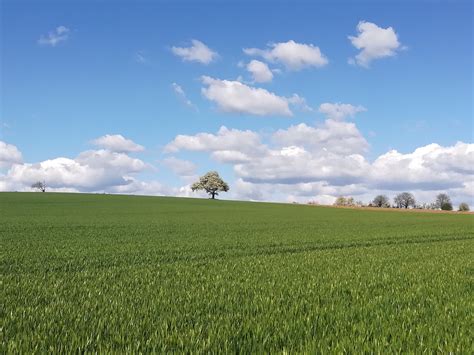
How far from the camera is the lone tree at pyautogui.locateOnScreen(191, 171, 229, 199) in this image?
477 ft

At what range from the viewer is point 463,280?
13117mm

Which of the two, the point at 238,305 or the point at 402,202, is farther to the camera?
the point at 402,202

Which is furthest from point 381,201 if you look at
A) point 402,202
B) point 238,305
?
point 238,305

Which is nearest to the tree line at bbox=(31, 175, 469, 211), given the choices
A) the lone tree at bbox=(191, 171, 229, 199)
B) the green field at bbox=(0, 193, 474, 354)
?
the lone tree at bbox=(191, 171, 229, 199)

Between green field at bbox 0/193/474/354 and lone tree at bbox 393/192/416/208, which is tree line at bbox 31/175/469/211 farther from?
green field at bbox 0/193/474/354

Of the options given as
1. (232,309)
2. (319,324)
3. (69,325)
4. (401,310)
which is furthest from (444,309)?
(69,325)

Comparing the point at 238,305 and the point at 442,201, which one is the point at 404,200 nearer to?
the point at 442,201

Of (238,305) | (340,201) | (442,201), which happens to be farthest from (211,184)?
(238,305)

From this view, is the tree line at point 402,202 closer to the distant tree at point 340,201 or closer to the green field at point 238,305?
the distant tree at point 340,201

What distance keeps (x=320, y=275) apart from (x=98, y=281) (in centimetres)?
647

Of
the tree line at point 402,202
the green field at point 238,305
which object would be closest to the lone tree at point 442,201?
the tree line at point 402,202

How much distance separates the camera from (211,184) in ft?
477

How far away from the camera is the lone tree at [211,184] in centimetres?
14525

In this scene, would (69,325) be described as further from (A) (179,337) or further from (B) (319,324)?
(B) (319,324)
